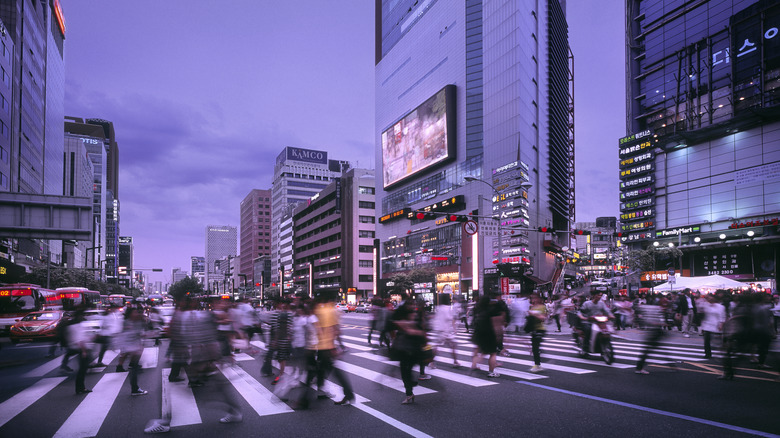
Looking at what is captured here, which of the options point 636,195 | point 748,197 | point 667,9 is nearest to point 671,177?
point 636,195

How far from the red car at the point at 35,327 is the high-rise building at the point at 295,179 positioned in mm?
124855

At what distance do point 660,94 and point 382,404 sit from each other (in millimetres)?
77839

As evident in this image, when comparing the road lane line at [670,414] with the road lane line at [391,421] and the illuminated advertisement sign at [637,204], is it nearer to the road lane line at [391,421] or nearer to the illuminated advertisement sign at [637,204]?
the road lane line at [391,421]

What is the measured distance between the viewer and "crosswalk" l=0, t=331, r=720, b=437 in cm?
730

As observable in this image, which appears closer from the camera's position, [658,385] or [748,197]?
[658,385]

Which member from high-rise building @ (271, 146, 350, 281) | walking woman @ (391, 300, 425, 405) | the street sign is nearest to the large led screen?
the street sign

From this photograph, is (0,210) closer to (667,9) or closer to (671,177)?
(671,177)

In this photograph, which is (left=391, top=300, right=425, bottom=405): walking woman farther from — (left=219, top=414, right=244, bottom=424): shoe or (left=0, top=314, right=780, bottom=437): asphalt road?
(left=219, top=414, right=244, bottom=424): shoe

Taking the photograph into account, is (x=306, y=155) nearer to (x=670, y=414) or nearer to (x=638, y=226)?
(x=638, y=226)

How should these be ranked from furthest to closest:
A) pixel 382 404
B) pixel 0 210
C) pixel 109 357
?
pixel 0 210, pixel 109 357, pixel 382 404

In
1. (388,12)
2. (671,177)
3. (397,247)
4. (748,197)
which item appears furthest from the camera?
(388,12)

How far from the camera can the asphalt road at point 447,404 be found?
633 cm

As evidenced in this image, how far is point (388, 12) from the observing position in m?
111

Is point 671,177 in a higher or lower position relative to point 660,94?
lower
